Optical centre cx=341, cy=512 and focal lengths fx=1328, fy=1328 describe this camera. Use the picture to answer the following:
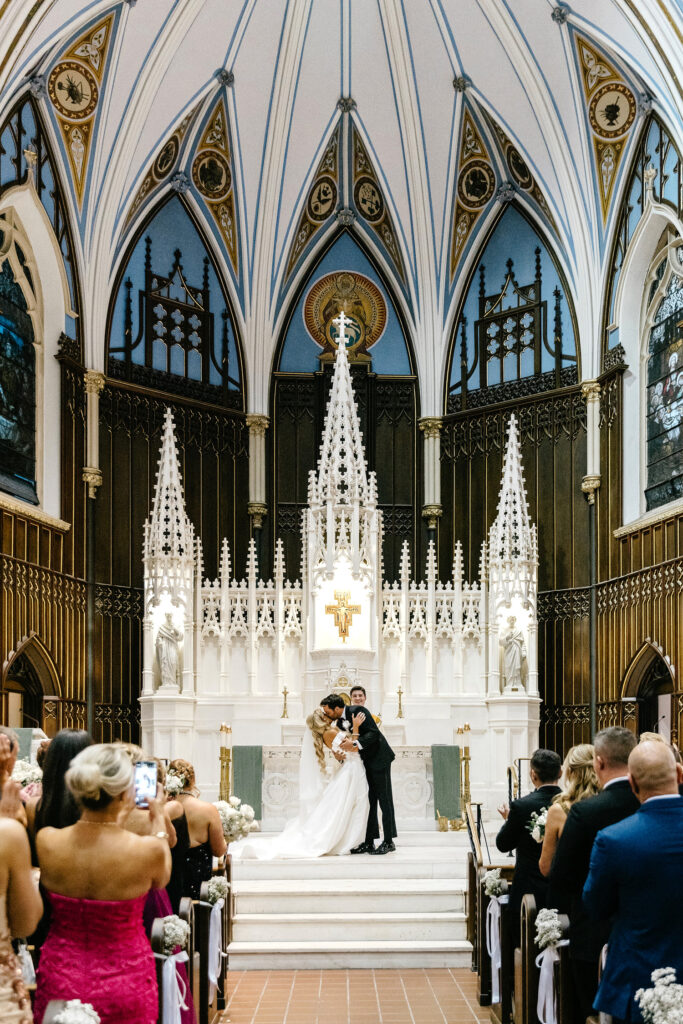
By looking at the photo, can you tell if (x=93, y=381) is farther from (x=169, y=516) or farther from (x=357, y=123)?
(x=357, y=123)

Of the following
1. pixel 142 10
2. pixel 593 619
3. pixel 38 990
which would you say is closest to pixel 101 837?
pixel 38 990

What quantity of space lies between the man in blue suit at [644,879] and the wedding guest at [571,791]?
1391mm

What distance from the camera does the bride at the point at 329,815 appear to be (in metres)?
13.9

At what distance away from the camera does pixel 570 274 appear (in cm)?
2080

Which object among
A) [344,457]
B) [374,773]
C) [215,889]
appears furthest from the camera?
[344,457]

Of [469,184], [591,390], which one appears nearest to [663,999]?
[591,390]

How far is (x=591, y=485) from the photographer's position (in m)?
19.8

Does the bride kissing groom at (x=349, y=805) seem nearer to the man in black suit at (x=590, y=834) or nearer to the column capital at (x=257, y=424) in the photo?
the man in black suit at (x=590, y=834)

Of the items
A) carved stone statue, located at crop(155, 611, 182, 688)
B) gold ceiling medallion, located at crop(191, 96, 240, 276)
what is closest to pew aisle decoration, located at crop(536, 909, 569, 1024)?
carved stone statue, located at crop(155, 611, 182, 688)

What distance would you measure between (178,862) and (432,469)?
14337 mm

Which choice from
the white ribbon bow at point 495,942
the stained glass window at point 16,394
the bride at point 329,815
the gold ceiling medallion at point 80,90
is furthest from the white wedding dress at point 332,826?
the gold ceiling medallion at point 80,90

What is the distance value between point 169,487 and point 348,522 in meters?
2.58

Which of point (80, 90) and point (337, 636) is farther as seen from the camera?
point (80, 90)

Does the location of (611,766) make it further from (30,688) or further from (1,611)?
(30,688)
